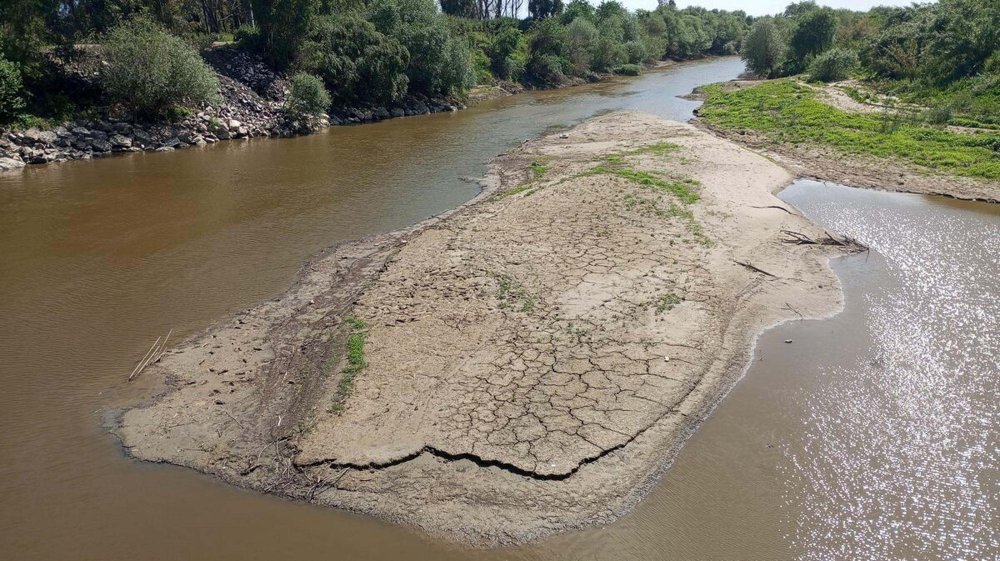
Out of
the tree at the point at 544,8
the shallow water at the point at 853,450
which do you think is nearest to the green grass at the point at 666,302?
the shallow water at the point at 853,450

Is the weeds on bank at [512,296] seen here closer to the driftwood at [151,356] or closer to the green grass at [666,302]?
the green grass at [666,302]

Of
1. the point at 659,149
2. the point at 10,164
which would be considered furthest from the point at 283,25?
the point at 659,149

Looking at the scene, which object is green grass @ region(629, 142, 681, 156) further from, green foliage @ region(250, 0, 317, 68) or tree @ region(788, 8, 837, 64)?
tree @ region(788, 8, 837, 64)

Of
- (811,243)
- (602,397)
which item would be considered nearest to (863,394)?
(602,397)

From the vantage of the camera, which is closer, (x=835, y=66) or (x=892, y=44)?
(x=892, y=44)

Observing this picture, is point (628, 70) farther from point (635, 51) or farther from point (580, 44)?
point (580, 44)

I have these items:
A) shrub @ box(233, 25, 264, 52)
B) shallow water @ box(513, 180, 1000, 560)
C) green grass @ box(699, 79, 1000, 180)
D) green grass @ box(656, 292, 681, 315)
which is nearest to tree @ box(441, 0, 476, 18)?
shrub @ box(233, 25, 264, 52)

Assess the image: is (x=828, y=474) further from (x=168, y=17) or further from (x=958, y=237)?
(x=168, y=17)
